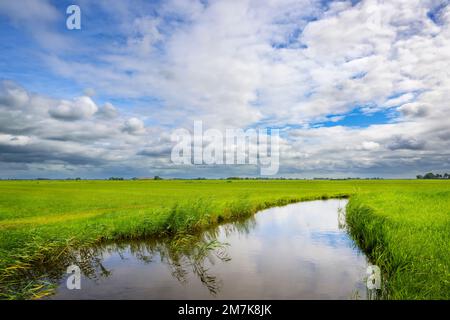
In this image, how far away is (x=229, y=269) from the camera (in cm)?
1261

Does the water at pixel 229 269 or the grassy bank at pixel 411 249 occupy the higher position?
the grassy bank at pixel 411 249

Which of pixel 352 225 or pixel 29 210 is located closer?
pixel 352 225

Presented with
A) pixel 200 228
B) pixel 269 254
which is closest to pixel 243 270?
pixel 269 254

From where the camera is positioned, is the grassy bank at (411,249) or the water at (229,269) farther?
the water at (229,269)

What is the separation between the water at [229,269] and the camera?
33.6 ft

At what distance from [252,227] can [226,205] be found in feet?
15.6

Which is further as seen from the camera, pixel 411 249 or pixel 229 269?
pixel 229 269

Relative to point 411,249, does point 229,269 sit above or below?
below

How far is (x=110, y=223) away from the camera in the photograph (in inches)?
713

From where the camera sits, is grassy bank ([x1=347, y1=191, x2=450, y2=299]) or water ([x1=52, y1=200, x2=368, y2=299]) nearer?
grassy bank ([x1=347, y1=191, x2=450, y2=299])

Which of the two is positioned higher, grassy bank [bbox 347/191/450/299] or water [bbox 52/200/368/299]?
grassy bank [bbox 347/191/450/299]

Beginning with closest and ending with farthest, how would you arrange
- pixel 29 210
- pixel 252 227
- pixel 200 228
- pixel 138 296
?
pixel 138 296 < pixel 200 228 < pixel 252 227 < pixel 29 210

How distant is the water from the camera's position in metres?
10.2
